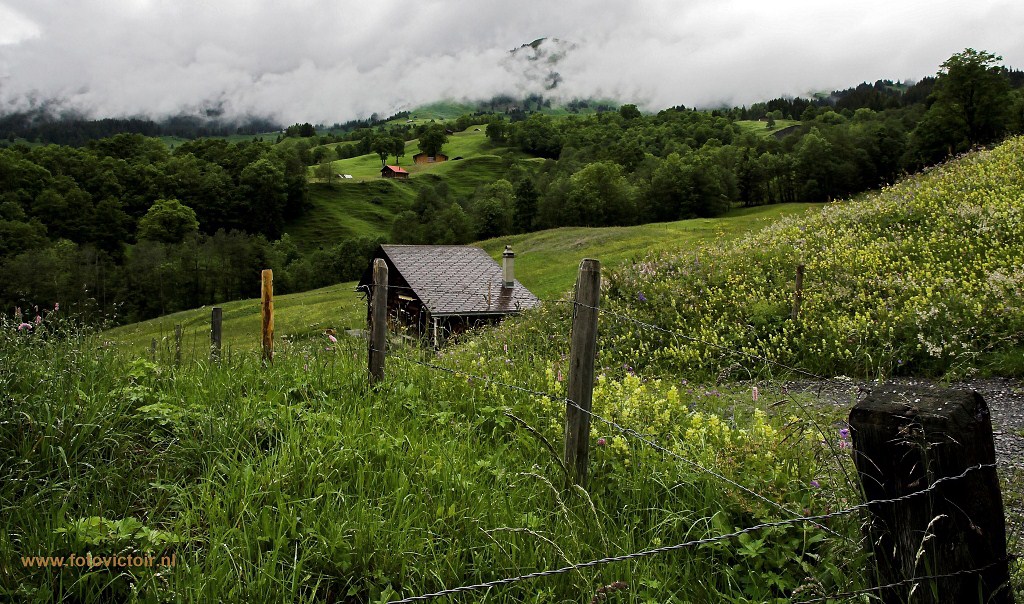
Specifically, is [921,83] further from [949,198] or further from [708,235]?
[949,198]

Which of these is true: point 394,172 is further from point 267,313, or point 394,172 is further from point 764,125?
point 267,313

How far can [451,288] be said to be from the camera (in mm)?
30562

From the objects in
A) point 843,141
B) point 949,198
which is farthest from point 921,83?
point 949,198

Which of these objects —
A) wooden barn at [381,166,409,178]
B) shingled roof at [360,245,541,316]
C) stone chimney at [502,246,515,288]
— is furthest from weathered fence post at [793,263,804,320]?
wooden barn at [381,166,409,178]

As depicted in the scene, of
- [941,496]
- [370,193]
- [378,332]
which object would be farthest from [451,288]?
[370,193]

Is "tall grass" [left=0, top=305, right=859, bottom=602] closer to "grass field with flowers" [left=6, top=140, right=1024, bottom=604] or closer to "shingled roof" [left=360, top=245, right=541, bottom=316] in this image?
"grass field with flowers" [left=6, top=140, right=1024, bottom=604]

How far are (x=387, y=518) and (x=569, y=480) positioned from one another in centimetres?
129

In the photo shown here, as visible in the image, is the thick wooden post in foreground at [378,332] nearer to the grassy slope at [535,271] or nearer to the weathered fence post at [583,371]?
the weathered fence post at [583,371]

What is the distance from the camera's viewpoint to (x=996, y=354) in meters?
10.4

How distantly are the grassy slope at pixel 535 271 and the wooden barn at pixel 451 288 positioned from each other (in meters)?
6.13

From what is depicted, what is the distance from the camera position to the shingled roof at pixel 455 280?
28.7m

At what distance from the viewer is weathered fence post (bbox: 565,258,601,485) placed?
4.30m

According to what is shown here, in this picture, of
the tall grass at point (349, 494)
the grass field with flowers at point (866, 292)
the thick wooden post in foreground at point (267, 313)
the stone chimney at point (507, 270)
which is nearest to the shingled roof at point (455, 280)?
the stone chimney at point (507, 270)

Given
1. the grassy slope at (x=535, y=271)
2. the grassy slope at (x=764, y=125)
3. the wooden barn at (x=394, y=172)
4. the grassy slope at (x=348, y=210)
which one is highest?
the grassy slope at (x=764, y=125)
